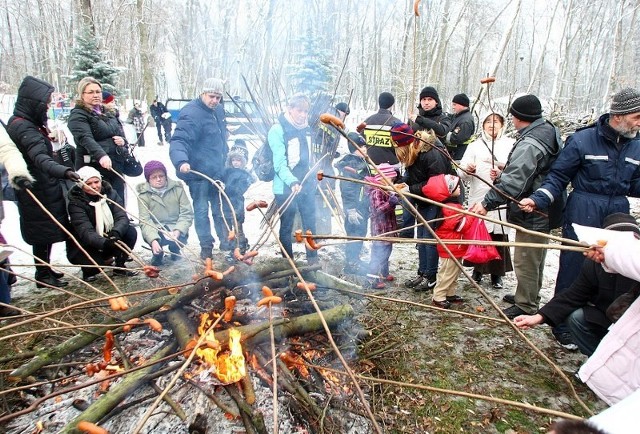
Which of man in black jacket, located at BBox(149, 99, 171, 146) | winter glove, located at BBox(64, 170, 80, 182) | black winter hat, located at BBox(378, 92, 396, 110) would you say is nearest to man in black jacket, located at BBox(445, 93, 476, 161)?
black winter hat, located at BBox(378, 92, 396, 110)

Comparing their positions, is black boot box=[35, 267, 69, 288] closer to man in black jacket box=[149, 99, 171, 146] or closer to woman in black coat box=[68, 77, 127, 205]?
woman in black coat box=[68, 77, 127, 205]

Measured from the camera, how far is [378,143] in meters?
4.84

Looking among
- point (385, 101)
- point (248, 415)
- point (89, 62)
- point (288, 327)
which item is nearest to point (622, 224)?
point (288, 327)

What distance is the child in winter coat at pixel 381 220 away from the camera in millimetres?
4102

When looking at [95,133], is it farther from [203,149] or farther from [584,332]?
[584,332]

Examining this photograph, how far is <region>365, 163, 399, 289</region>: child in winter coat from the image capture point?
13.5 feet

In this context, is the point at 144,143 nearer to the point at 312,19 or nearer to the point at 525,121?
the point at 312,19

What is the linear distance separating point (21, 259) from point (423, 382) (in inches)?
188

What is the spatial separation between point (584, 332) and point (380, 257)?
6.89 ft

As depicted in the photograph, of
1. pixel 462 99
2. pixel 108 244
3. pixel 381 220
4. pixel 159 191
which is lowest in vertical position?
pixel 108 244

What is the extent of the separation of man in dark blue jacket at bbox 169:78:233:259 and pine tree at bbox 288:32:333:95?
2.50 meters

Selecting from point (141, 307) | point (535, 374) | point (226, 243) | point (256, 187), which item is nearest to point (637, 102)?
point (535, 374)

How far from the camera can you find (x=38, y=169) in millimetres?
3637

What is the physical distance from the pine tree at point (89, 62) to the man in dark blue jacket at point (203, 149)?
38.3 ft
